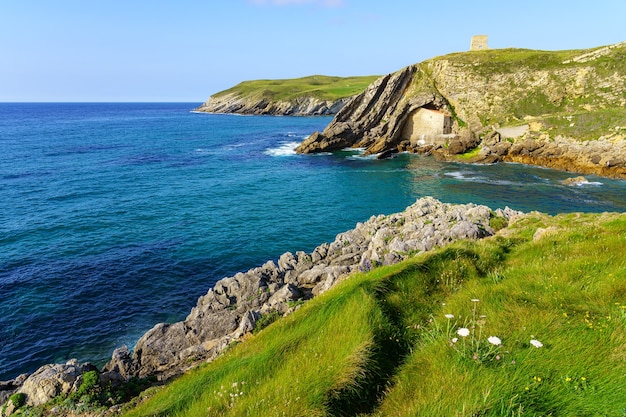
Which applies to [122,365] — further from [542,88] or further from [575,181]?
[542,88]

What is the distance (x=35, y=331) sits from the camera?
76.5 ft

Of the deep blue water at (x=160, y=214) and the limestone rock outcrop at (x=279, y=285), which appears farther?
the deep blue water at (x=160, y=214)

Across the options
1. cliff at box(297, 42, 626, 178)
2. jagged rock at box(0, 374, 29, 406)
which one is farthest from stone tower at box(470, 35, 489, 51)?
jagged rock at box(0, 374, 29, 406)

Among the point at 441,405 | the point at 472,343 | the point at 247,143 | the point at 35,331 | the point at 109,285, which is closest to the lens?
the point at 441,405

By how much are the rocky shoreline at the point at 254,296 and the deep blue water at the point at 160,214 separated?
163 inches

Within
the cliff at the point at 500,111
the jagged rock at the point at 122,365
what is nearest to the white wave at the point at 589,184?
the cliff at the point at 500,111

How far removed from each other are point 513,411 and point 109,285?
2992cm

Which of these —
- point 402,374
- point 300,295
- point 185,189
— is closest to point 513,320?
point 402,374

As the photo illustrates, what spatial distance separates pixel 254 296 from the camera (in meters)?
22.9

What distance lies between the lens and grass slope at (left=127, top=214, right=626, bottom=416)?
6.12 m

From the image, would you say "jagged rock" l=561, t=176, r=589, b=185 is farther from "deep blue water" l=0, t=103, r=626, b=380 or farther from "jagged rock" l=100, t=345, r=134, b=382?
"jagged rock" l=100, t=345, r=134, b=382

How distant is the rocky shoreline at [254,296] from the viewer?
593 inches

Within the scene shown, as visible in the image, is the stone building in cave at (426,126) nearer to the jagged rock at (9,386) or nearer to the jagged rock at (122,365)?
the jagged rock at (122,365)

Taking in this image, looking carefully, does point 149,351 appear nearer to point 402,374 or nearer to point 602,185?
point 402,374
